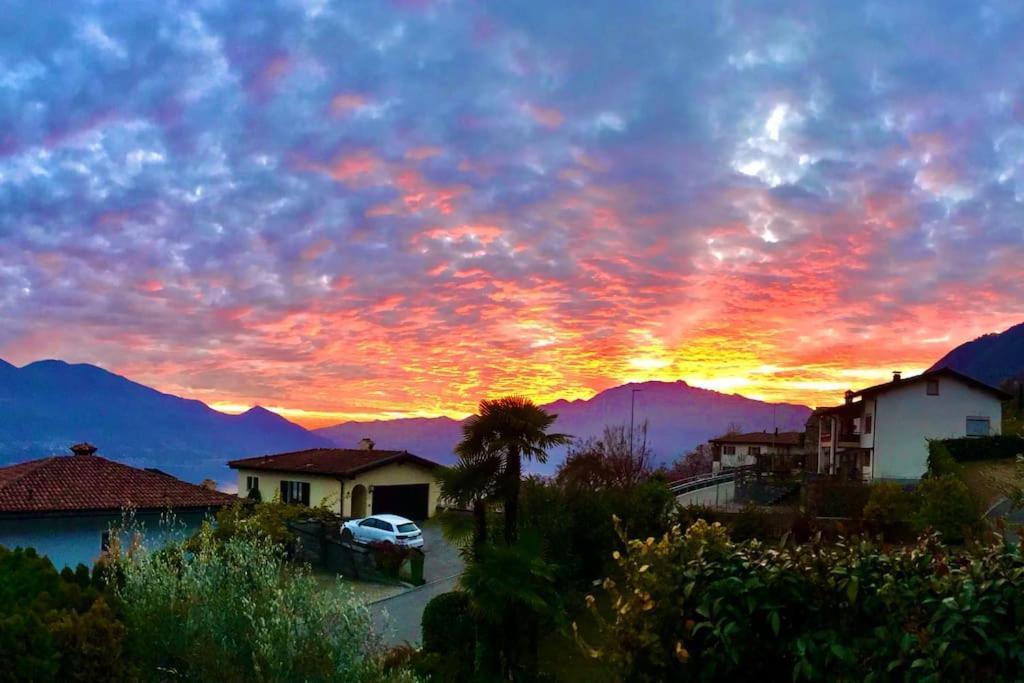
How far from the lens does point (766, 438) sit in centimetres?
7400

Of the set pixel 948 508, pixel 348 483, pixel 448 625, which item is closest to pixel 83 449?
pixel 348 483

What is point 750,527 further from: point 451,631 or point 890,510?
point 451,631

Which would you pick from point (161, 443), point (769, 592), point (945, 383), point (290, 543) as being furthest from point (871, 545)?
point (161, 443)

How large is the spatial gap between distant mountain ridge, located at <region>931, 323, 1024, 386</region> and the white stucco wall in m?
119

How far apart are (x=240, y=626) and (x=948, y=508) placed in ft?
83.2

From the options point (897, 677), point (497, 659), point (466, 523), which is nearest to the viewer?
point (897, 677)

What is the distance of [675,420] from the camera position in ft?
651

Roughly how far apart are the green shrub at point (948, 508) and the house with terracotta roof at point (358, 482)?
23464 mm

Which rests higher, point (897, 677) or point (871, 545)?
point (871, 545)

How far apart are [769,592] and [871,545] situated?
82 cm

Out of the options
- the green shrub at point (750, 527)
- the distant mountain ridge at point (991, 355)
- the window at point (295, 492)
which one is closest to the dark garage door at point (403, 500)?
the window at point (295, 492)

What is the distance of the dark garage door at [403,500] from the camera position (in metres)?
43.8

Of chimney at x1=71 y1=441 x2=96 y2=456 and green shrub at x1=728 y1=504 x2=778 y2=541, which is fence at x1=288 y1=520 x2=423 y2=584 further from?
green shrub at x1=728 y1=504 x2=778 y2=541

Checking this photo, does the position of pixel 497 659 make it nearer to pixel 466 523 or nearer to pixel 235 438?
pixel 466 523
